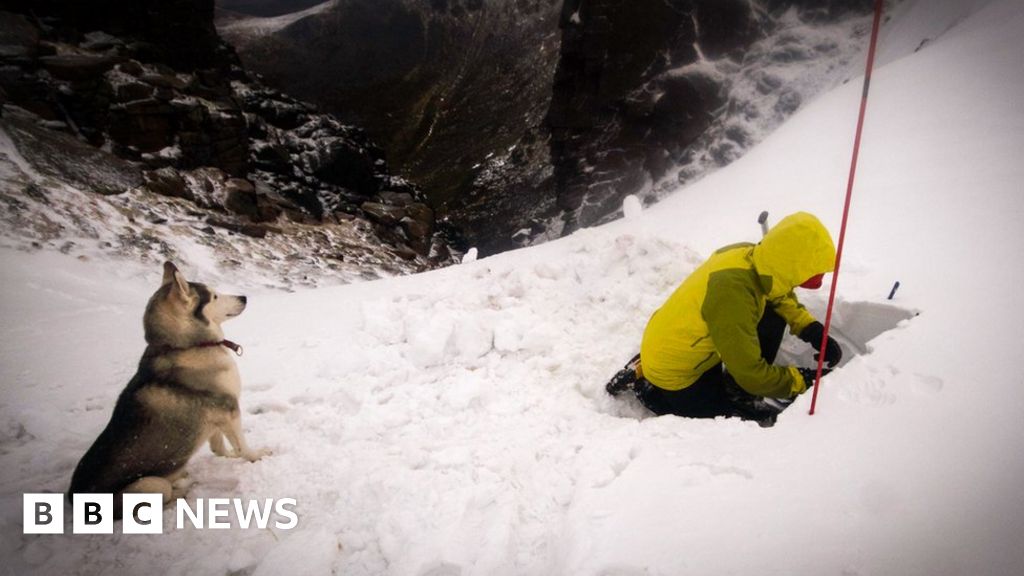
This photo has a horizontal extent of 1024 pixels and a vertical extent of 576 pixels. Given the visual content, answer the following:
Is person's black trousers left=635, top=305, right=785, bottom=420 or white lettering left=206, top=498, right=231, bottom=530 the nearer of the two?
white lettering left=206, top=498, right=231, bottom=530

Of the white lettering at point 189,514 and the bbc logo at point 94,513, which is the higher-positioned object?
the bbc logo at point 94,513

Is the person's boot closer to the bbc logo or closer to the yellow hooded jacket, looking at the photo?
the yellow hooded jacket

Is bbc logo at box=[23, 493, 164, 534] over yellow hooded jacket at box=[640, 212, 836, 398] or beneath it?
beneath

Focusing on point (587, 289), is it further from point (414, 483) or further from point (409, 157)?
point (409, 157)

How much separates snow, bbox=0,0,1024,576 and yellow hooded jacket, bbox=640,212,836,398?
405 mm

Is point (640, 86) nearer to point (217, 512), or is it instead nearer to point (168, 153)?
point (168, 153)

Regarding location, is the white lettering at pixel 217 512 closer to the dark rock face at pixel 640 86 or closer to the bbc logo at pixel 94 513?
the bbc logo at pixel 94 513

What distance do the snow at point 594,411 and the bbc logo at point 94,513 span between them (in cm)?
6

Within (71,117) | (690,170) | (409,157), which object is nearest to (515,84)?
(409,157)

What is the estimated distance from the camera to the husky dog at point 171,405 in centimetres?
208

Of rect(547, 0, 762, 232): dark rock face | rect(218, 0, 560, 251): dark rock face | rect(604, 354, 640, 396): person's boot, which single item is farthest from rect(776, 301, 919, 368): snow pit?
rect(218, 0, 560, 251): dark rock face

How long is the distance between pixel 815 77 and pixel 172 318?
15.3 m

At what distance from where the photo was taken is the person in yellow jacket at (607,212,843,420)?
239 cm

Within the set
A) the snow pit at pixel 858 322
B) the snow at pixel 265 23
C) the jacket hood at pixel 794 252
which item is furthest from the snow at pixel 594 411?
the snow at pixel 265 23
